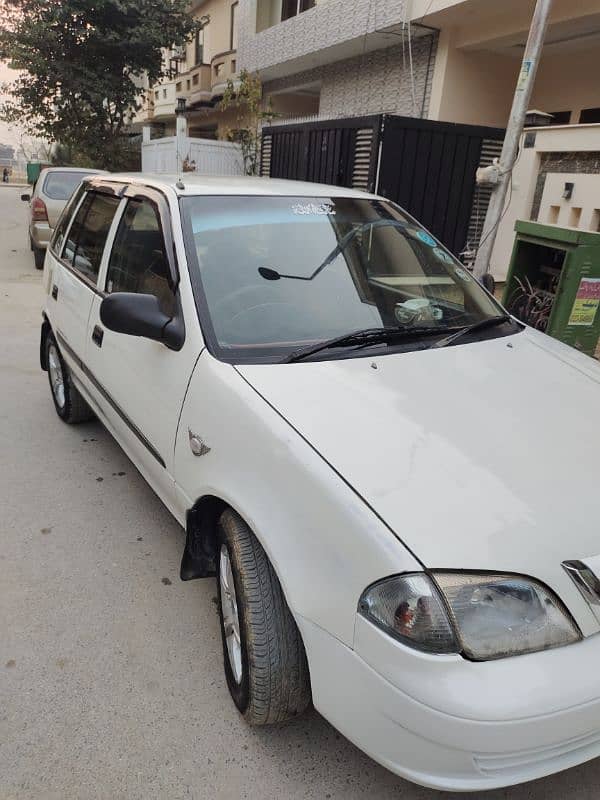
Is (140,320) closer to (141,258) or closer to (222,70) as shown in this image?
(141,258)

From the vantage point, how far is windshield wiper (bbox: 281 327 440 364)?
2244mm

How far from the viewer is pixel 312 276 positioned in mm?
2686

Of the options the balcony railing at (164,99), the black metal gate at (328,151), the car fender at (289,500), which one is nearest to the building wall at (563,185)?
the black metal gate at (328,151)

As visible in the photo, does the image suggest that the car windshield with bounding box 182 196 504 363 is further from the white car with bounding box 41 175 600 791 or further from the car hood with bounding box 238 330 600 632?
the car hood with bounding box 238 330 600 632

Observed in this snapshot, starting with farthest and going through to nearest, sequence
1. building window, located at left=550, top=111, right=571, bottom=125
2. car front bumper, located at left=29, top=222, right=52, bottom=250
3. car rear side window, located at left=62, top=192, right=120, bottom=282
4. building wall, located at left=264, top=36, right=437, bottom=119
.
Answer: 1. building window, located at left=550, top=111, right=571, bottom=125
2. building wall, located at left=264, top=36, right=437, bottom=119
3. car front bumper, located at left=29, top=222, right=52, bottom=250
4. car rear side window, located at left=62, top=192, right=120, bottom=282

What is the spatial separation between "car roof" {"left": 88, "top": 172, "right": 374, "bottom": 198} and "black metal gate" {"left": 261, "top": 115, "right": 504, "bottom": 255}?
5.19 m

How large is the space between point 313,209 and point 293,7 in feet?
49.8

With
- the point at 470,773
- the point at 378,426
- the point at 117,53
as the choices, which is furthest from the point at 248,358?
the point at 117,53

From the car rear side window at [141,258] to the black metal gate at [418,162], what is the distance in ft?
18.5

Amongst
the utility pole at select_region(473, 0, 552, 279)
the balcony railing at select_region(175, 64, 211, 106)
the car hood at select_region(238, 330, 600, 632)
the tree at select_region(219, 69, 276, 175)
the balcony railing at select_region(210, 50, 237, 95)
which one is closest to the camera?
the car hood at select_region(238, 330, 600, 632)

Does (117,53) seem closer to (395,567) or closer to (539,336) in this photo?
(539,336)

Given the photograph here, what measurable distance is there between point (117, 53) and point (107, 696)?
21.1 metres

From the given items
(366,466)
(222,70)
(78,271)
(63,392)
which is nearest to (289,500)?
(366,466)

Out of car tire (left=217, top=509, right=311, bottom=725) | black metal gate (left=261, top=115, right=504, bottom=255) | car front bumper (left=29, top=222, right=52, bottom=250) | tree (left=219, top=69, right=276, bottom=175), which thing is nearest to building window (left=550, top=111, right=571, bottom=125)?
black metal gate (left=261, top=115, right=504, bottom=255)
